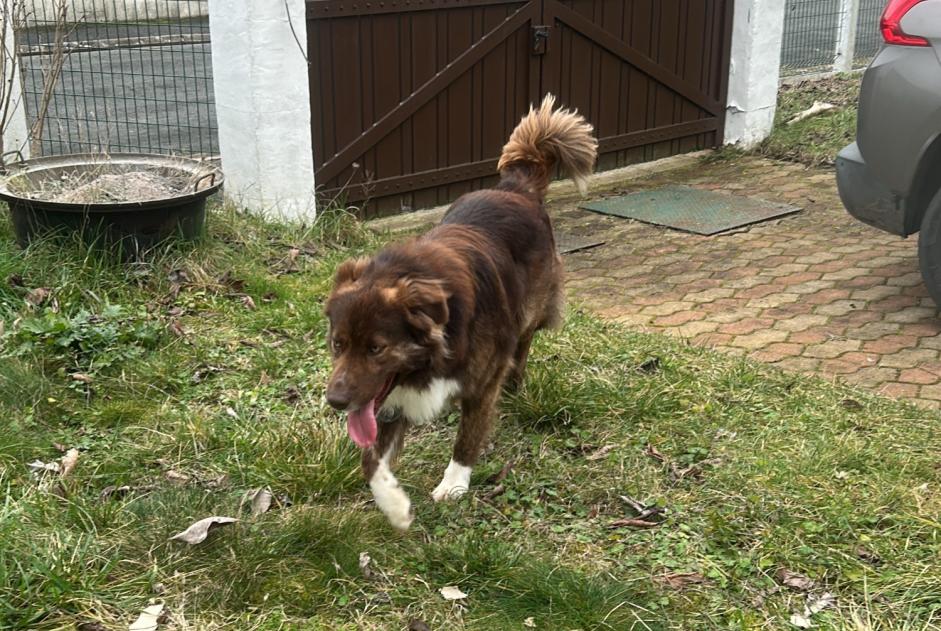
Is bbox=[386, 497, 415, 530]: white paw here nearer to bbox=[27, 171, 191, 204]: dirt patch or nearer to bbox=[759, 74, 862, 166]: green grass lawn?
bbox=[27, 171, 191, 204]: dirt patch

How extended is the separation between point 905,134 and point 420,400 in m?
3.24

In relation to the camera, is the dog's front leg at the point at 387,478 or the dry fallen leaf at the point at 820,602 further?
the dog's front leg at the point at 387,478

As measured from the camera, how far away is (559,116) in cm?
501

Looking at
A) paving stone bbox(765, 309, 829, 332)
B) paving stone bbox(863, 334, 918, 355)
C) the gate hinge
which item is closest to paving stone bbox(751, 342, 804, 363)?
paving stone bbox(765, 309, 829, 332)

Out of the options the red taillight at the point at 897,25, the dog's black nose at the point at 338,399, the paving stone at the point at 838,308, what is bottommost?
the paving stone at the point at 838,308

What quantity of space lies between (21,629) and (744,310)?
441 centimetres

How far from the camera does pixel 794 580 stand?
3332 millimetres

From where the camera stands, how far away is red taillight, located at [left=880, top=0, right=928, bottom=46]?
17.4 feet

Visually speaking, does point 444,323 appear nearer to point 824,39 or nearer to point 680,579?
point 680,579

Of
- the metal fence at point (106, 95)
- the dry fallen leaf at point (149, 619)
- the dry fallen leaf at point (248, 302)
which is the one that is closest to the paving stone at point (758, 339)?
the dry fallen leaf at point (248, 302)

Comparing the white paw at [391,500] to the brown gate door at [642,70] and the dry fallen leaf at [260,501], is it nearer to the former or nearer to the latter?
the dry fallen leaf at [260,501]

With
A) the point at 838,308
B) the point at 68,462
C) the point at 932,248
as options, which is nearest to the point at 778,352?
the point at 838,308

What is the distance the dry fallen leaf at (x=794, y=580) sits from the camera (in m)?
3.30

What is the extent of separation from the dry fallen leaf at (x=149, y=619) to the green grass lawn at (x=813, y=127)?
796 centimetres
